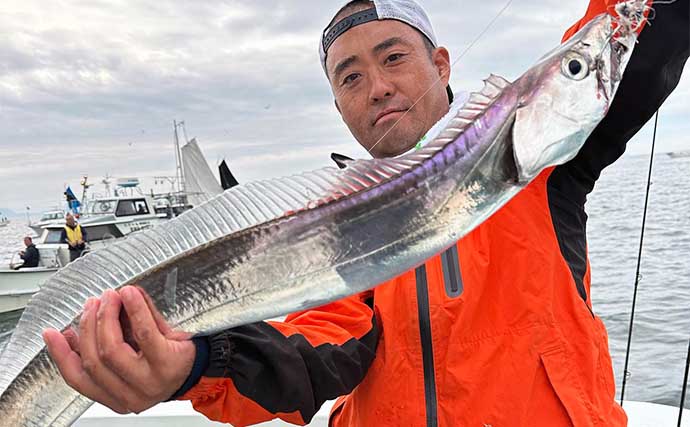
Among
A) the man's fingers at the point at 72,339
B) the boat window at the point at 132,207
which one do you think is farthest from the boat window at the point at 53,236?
the man's fingers at the point at 72,339

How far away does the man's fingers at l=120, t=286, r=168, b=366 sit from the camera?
149 centimetres

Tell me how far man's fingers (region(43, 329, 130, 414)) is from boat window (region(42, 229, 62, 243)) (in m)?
20.4

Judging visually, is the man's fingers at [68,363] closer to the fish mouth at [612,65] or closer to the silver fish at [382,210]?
the silver fish at [382,210]

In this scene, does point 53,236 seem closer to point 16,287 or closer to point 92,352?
point 16,287

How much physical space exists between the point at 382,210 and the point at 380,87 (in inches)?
48.1

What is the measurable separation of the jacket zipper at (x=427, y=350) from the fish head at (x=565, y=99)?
28.0 inches

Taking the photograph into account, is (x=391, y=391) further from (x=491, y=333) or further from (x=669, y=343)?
(x=669, y=343)

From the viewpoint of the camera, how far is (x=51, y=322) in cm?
165

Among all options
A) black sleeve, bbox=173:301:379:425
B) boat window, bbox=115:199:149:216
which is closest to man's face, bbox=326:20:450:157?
black sleeve, bbox=173:301:379:425

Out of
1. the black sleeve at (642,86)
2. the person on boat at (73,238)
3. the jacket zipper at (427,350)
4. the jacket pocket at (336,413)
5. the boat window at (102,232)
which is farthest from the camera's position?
the boat window at (102,232)

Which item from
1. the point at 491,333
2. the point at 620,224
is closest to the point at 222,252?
the point at 491,333

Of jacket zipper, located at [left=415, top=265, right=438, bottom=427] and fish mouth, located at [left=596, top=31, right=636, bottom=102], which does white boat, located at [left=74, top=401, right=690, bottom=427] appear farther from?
fish mouth, located at [left=596, top=31, right=636, bottom=102]

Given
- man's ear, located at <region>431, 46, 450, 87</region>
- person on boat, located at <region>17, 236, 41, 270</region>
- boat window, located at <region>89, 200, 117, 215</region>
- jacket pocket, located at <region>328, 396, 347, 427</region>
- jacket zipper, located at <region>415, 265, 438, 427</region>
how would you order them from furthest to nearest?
1. boat window, located at <region>89, 200, 117, 215</region>
2. person on boat, located at <region>17, 236, 41, 270</region>
3. man's ear, located at <region>431, 46, 450, 87</region>
4. jacket pocket, located at <region>328, 396, 347, 427</region>
5. jacket zipper, located at <region>415, 265, 438, 427</region>

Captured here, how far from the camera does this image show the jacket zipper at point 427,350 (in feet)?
6.41
